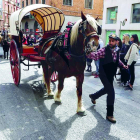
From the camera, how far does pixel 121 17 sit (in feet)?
57.2

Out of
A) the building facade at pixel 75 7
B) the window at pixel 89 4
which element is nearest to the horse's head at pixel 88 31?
the building facade at pixel 75 7

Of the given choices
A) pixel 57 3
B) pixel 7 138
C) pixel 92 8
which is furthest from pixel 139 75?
pixel 92 8

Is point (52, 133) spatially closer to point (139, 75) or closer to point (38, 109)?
point (38, 109)

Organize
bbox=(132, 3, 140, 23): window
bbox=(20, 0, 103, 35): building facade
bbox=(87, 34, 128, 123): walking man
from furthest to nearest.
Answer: bbox=(20, 0, 103, 35): building facade
bbox=(132, 3, 140, 23): window
bbox=(87, 34, 128, 123): walking man

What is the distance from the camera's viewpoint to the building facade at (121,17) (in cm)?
1617

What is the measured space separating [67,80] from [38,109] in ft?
8.76

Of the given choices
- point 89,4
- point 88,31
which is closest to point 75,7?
point 89,4

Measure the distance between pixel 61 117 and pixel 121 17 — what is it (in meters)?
15.7

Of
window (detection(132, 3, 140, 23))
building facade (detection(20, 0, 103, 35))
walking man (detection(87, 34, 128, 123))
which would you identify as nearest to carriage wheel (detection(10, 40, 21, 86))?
walking man (detection(87, 34, 128, 123))

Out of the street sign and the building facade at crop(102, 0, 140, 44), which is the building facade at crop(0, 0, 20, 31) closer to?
the building facade at crop(102, 0, 140, 44)

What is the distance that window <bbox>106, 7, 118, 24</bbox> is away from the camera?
60.1 ft

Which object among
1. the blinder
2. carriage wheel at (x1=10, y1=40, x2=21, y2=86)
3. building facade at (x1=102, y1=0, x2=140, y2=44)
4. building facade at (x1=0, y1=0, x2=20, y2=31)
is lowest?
carriage wheel at (x1=10, y1=40, x2=21, y2=86)

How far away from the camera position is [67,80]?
677 centimetres

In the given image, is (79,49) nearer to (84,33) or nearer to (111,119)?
(84,33)
